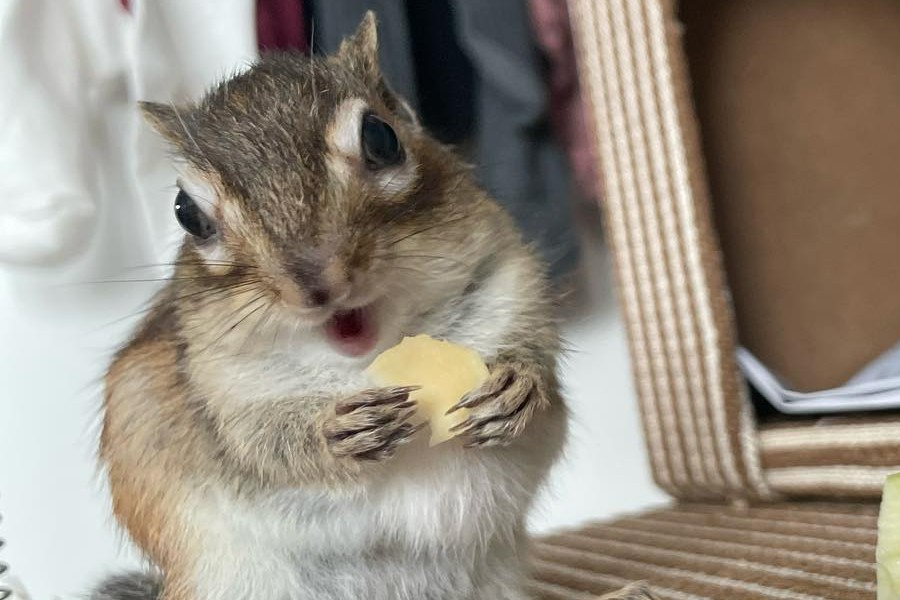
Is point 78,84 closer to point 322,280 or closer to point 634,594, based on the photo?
point 322,280

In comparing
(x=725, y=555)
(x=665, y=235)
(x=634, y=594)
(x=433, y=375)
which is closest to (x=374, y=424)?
(x=433, y=375)

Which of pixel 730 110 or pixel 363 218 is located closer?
pixel 363 218

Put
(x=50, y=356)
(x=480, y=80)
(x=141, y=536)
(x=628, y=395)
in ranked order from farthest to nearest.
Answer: (x=628, y=395)
(x=50, y=356)
(x=480, y=80)
(x=141, y=536)

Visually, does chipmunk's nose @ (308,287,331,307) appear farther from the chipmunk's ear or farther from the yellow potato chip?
the chipmunk's ear

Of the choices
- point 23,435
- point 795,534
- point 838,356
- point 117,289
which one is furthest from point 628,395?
point 23,435

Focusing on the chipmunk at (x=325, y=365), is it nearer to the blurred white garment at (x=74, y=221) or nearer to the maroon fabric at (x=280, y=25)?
the blurred white garment at (x=74, y=221)

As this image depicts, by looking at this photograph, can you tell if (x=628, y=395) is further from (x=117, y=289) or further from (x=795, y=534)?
(x=117, y=289)

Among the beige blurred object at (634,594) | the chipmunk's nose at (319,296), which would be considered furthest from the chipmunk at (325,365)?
the beige blurred object at (634,594)
